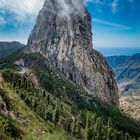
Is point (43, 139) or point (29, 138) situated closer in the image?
point (29, 138)

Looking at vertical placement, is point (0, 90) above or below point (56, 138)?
above

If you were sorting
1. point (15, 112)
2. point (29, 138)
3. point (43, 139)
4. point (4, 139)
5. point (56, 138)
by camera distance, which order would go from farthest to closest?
point (15, 112), point (56, 138), point (43, 139), point (29, 138), point (4, 139)

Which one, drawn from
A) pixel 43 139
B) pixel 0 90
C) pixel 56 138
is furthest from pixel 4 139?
pixel 0 90

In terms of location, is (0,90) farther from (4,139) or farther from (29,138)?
(4,139)

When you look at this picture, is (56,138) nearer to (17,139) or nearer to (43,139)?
(43,139)

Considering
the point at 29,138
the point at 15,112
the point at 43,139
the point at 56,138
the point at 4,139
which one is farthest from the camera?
the point at 15,112

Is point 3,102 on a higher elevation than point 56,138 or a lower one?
higher

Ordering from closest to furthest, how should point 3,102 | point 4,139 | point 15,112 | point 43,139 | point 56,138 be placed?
point 4,139 → point 43,139 → point 56,138 → point 3,102 → point 15,112

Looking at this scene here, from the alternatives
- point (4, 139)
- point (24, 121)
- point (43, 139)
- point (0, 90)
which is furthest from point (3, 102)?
point (4, 139)

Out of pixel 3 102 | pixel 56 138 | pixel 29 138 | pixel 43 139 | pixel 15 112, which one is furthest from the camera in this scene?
pixel 15 112
